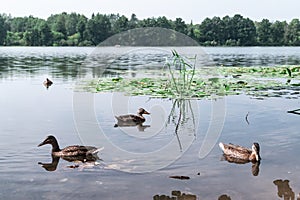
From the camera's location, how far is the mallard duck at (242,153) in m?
6.64

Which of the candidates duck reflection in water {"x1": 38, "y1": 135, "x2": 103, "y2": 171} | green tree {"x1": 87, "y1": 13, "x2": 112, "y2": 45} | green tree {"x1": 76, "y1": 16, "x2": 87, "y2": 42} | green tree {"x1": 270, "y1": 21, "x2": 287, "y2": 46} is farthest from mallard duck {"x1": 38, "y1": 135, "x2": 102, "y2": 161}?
green tree {"x1": 270, "y1": 21, "x2": 287, "y2": 46}

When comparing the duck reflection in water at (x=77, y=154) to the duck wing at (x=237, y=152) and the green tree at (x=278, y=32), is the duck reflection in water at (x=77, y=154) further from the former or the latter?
the green tree at (x=278, y=32)

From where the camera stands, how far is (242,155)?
680cm

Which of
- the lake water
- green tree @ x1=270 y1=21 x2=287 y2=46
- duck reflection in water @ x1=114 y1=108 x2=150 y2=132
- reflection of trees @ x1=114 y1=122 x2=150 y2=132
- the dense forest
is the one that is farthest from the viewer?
green tree @ x1=270 y1=21 x2=287 y2=46

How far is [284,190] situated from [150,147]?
258 centimetres

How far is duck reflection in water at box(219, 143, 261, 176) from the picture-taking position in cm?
663

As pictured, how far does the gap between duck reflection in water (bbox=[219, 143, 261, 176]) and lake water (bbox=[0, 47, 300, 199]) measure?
4.3 inches

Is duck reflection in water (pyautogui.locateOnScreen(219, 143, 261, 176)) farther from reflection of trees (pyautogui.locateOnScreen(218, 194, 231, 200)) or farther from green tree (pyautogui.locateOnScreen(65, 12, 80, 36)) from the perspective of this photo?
green tree (pyautogui.locateOnScreen(65, 12, 80, 36))

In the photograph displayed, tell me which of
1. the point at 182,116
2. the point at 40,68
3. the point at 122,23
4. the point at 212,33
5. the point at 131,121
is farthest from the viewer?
the point at 212,33

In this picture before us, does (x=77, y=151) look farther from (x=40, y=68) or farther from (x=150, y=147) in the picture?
(x=40, y=68)

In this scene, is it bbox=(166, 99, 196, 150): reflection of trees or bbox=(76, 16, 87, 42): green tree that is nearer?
bbox=(166, 99, 196, 150): reflection of trees

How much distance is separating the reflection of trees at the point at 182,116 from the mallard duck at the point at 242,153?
1.12 m

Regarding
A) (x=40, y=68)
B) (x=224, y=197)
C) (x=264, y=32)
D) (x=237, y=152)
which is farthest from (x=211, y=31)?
(x=224, y=197)

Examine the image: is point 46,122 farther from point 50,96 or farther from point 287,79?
point 287,79
